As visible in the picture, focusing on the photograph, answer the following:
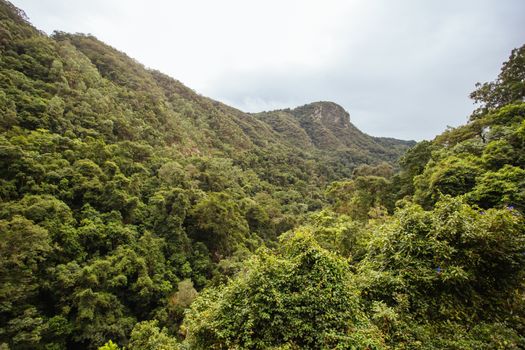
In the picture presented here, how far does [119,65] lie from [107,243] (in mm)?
44690

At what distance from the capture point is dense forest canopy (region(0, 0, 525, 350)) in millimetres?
5539

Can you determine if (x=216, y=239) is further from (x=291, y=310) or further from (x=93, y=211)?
(x=291, y=310)

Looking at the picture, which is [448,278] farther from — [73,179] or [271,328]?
[73,179]

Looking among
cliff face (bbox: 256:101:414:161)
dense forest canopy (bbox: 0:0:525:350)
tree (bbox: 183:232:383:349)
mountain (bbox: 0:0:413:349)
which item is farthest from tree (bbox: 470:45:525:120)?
cliff face (bbox: 256:101:414:161)

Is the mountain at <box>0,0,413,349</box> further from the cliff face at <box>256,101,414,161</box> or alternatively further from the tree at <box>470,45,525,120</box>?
the cliff face at <box>256,101,414,161</box>

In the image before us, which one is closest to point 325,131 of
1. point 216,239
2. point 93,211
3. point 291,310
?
point 216,239

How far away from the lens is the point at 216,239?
77.9 ft

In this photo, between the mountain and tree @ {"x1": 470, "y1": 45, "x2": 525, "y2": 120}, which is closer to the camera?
the mountain

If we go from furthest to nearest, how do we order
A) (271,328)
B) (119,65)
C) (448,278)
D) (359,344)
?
(119,65) → (448,278) → (271,328) → (359,344)

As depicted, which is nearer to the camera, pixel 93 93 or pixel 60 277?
pixel 60 277

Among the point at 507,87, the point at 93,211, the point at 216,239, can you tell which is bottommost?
the point at 216,239

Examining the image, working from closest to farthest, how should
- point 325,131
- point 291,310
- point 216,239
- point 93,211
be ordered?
point 291,310 → point 93,211 → point 216,239 → point 325,131

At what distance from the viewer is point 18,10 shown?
35188 millimetres

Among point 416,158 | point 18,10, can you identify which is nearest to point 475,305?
point 416,158
